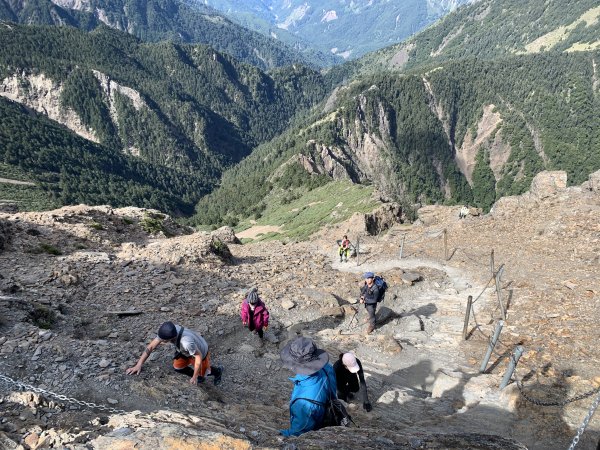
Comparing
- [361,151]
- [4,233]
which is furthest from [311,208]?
[361,151]

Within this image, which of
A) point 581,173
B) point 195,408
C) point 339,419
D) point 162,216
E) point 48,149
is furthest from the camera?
point 581,173

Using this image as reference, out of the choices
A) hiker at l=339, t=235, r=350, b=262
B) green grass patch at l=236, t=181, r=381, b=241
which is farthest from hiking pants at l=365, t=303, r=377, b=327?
green grass patch at l=236, t=181, r=381, b=241

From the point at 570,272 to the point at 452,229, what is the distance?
29.4 ft

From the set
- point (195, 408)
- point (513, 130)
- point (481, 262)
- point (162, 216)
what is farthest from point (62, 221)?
point (513, 130)

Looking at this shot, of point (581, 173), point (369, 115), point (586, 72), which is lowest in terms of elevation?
point (581, 173)

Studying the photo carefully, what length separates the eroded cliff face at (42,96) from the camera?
18500 cm

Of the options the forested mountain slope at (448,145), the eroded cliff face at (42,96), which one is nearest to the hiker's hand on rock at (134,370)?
the forested mountain slope at (448,145)

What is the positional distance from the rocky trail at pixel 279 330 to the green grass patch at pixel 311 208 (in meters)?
29.2

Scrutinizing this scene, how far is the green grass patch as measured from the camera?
202ft

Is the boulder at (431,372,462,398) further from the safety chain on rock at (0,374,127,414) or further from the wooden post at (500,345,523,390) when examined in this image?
the safety chain on rock at (0,374,127,414)

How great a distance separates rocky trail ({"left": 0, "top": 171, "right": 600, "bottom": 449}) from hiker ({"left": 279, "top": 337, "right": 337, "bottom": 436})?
0.31 meters

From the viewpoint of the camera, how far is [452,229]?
25.5m

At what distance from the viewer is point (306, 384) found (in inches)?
217

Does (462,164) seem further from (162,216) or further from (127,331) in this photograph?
(127,331)
